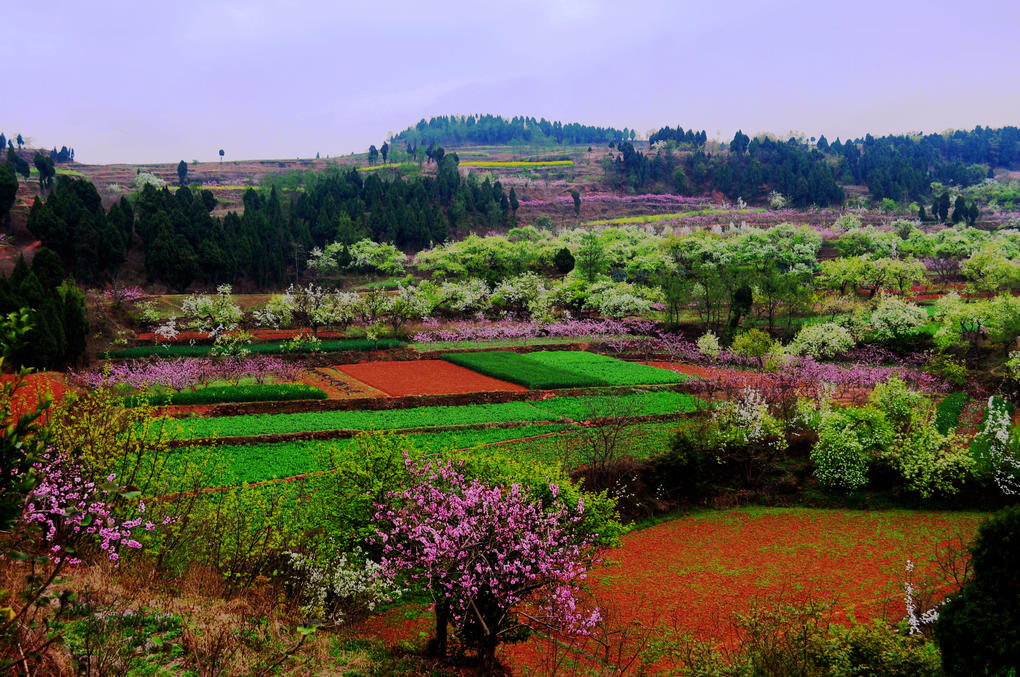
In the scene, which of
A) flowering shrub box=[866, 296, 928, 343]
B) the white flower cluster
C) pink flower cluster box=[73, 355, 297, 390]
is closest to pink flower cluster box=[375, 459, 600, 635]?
the white flower cluster

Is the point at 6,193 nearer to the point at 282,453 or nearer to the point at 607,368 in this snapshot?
the point at 282,453

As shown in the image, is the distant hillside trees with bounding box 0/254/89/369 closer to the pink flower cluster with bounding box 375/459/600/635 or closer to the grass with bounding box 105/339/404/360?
the grass with bounding box 105/339/404/360

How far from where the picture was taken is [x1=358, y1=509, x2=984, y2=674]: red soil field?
46.7 ft

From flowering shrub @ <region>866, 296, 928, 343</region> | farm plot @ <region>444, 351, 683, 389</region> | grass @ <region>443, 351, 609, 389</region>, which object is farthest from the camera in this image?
flowering shrub @ <region>866, 296, 928, 343</region>

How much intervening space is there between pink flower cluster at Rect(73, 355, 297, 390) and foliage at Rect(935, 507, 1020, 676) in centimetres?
2717

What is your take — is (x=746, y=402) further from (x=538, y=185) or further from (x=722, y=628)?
(x=538, y=185)

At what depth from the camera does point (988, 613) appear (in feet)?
35.4

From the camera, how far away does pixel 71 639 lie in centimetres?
767

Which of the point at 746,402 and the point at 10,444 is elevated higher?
the point at 10,444

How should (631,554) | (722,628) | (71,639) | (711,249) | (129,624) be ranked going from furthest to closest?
(711,249)
(631,554)
(722,628)
(129,624)
(71,639)

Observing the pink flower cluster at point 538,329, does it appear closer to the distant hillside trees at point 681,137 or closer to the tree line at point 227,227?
the tree line at point 227,227

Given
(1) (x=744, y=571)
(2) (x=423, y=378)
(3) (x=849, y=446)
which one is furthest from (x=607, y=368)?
(1) (x=744, y=571)

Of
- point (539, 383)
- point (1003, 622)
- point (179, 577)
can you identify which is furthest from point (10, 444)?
point (539, 383)

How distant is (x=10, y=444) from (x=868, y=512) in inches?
889
